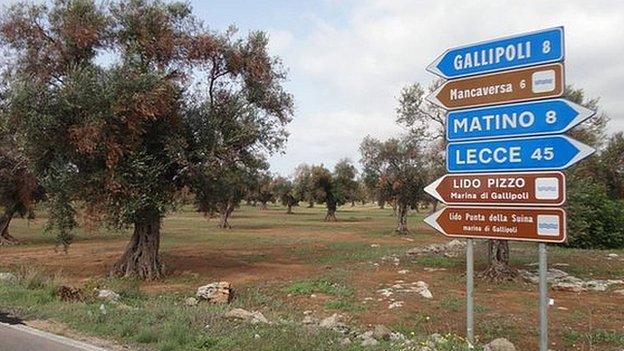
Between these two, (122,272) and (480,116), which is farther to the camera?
(122,272)

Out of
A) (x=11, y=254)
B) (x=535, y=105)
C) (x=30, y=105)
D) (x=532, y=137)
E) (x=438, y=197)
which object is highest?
(x=30, y=105)

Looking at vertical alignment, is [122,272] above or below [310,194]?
below

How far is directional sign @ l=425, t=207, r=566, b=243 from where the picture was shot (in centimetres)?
579

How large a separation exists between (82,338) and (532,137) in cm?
687

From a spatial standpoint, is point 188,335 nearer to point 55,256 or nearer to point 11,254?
point 55,256

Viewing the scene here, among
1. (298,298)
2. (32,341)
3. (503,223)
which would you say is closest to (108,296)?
(32,341)

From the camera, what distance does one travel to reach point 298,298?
1515cm

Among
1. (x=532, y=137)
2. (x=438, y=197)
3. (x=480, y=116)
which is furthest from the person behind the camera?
(x=438, y=197)

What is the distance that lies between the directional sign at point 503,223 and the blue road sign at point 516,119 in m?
0.91

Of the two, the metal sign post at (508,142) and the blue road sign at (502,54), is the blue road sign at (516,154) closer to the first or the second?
the metal sign post at (508,142)

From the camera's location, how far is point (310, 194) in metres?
64.9

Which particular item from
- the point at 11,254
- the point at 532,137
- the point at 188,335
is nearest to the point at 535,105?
the point at 532,137

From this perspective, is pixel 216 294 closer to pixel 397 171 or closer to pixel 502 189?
pixel 502 189

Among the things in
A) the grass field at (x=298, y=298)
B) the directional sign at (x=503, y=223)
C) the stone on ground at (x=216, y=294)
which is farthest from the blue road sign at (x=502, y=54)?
the stone on ground at (x=216, y=294)
